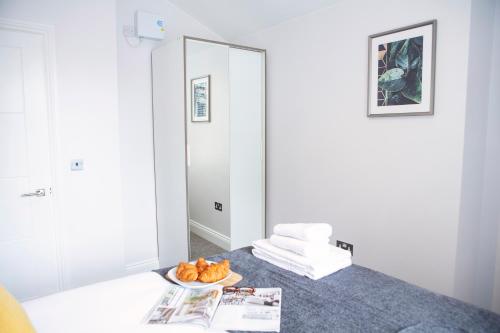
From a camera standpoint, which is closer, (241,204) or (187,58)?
(187,58)

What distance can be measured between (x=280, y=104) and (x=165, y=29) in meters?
1.33

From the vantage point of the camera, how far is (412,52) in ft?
7.69

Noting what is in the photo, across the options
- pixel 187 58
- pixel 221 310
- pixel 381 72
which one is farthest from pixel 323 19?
pixel 221 310

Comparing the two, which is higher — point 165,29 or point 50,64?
point 165,29

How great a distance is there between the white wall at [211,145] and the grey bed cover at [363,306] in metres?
1.50

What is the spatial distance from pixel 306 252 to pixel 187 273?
57 centimetres

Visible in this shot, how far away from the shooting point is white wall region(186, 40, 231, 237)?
3.06m

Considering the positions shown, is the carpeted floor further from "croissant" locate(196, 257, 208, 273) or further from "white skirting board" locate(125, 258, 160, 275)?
"croissant" locate(196, 257, 208, 273)

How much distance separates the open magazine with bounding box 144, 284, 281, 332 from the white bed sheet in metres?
0.04

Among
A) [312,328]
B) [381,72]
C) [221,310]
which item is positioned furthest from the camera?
[381,72]

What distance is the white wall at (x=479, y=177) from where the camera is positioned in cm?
213

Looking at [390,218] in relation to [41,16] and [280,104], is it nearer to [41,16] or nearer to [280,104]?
[280,104]

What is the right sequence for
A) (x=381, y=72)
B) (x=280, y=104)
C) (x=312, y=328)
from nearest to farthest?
1. (x=312, y=328)
2. (x=381, y=72)
3. (x=280, y=104)

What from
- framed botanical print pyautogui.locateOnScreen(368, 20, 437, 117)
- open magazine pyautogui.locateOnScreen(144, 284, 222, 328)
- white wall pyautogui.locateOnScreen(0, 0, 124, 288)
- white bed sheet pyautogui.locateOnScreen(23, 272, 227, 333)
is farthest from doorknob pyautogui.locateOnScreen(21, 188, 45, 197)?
framed botanical print pyautogui.locateOnScreen(368, 20, 437, 117)
